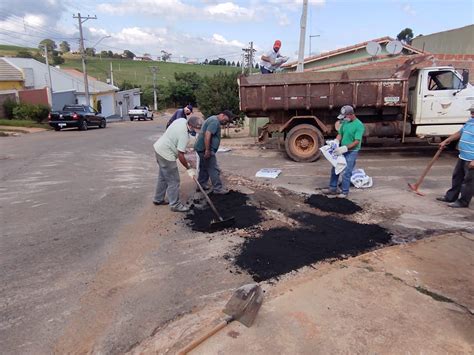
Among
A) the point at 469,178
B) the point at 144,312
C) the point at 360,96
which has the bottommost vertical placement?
the point at 144,312

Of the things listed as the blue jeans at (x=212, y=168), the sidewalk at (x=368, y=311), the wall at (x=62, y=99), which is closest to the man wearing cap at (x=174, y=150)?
the blue jeans at (x=212, y=168)

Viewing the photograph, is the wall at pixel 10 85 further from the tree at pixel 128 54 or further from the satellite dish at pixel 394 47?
the tree at pixel 128 54

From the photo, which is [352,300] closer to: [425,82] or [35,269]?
[35,269]

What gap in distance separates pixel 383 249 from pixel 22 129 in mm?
23364

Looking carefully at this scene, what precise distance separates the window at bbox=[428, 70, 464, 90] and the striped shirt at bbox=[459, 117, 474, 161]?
4.70 m

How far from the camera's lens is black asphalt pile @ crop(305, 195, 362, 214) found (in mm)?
6406

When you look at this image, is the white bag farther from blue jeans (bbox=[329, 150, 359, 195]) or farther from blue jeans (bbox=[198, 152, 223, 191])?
blue jeans (bbox=[198, 152, 223, 191])

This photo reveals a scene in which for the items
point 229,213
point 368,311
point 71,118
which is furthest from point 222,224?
point 71,118

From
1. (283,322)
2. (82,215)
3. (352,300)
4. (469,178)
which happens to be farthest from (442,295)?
(82,215)

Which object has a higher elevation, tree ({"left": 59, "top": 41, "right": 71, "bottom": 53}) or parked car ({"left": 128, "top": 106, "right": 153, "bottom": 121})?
tree ({"left": 59, "top": 41, "right": 71, "bottom": 53})

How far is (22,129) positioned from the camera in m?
23.0

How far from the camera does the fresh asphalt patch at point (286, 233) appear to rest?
14.9ft

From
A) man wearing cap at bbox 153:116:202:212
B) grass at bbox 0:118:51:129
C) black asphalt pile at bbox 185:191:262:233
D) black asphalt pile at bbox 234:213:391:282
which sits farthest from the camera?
grass at bbox 0:118:51:129

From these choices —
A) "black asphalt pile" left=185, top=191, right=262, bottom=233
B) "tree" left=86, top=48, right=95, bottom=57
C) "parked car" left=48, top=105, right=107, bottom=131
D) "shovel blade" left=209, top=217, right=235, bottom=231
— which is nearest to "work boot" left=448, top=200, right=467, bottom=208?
"black asphalt pile" left=185, top=191, right=262, bottom=233
